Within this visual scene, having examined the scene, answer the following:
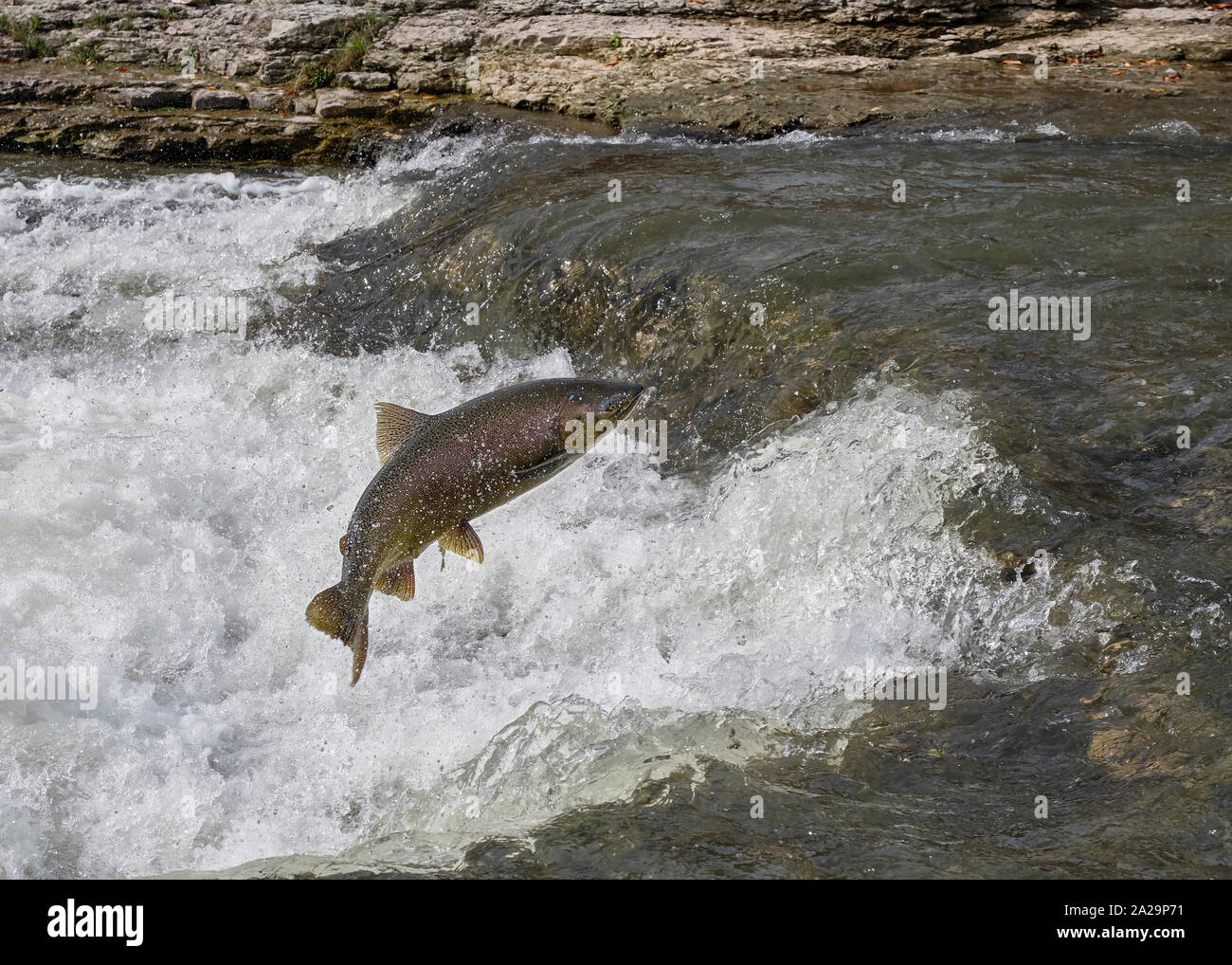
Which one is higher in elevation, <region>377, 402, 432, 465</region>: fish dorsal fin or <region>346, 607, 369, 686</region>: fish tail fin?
<region>377, 402, 432, 465</region>: fish dorsal fin

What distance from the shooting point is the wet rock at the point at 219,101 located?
1221 cm

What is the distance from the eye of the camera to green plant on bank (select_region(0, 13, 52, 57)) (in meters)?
13.3

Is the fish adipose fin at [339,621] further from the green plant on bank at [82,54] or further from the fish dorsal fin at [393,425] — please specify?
the green plant on bank at [82,54]

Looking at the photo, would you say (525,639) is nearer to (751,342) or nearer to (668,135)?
(751,342)

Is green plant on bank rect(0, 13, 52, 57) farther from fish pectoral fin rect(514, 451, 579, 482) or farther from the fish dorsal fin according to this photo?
fish pectoral fin rect(514, 451, 579, 482)

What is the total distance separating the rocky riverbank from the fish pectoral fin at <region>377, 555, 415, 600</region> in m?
7.42

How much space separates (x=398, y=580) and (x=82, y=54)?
38.2 feet

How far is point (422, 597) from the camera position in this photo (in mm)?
5754

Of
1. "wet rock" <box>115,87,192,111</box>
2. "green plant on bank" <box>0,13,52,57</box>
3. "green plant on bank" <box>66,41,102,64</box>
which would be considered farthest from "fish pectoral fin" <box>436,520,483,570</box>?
"green plant on bank" <box>0,13,52,57</box>

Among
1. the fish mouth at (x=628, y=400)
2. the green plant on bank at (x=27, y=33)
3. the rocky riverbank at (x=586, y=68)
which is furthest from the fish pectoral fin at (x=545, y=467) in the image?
the green plant on bank at (x=27, y=33)

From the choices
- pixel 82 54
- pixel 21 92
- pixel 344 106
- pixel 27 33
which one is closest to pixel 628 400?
pixel 344 106

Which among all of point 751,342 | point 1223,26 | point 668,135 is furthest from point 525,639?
point 1223,26

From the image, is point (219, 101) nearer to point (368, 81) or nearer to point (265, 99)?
point (265, 99)
